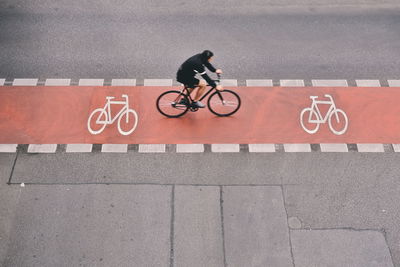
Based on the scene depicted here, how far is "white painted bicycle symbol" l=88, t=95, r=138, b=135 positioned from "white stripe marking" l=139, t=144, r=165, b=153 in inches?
22.3

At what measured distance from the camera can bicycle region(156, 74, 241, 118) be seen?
30.2ft

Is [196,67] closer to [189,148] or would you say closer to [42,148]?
[189,148]

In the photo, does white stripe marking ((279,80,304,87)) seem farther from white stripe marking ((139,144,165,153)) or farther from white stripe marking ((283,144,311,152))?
white stripe marking ((139,144,165,153))

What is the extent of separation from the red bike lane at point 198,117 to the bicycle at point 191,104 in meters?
0.15

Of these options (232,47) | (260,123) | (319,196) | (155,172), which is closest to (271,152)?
(260,123)

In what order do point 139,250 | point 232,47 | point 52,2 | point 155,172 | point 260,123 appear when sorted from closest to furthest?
point 139,250
point 155,172
point 260,123
point 232,47
point 52,2

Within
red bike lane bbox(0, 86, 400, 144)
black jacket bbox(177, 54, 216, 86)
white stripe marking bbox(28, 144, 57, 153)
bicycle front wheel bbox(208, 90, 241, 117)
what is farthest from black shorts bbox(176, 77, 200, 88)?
white stripe marking bbox(28, 144, 57, 153)

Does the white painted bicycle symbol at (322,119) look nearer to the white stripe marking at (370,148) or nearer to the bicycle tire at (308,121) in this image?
the bicycle tire at (308,121)

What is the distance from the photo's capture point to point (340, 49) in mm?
10789

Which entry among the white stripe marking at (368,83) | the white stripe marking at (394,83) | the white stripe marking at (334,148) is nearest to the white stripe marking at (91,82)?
the white stripe marking at (334,148)

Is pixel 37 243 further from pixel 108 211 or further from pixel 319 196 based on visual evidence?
pixel 319 196

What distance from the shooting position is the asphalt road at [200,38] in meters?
10.3

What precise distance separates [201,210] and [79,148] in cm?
327

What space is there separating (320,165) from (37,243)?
6.34m
